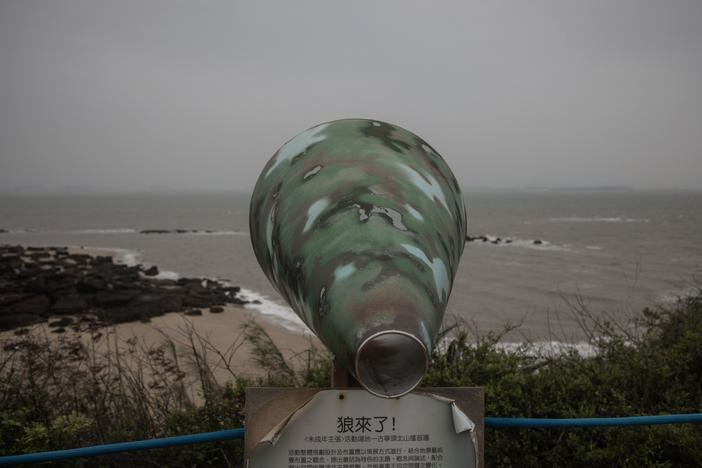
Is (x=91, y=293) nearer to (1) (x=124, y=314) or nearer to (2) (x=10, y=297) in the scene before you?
(2) (x=10, y=297)

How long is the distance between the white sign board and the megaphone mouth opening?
0.48 meters

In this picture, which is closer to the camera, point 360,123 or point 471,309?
point 360,123

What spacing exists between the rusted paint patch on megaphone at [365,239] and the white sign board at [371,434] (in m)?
0.40

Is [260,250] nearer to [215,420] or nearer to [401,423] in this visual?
[401,423]

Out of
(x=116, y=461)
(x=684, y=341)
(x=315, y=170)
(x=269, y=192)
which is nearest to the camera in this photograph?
(x=315, y=170)

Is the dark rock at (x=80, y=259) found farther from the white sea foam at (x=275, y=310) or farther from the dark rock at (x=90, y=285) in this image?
the white sea foam at (x=275, y=310)

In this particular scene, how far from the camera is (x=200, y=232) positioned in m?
48.4

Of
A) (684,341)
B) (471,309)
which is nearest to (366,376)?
(684,341)

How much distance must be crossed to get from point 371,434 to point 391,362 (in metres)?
0.61

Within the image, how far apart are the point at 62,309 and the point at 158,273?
25.8 feet

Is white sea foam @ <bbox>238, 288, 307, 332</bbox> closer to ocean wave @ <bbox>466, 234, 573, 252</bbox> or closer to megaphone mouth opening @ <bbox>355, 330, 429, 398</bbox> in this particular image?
megaphone mouth opening @ <bbox>355, 330, 429, 398</bbox>

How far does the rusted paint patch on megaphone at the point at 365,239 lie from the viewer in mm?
1031

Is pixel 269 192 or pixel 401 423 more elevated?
pixel 269 192

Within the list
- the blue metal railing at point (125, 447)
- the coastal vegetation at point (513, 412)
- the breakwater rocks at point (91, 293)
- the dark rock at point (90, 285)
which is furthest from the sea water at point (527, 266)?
the dark rock at point (90, 285)
